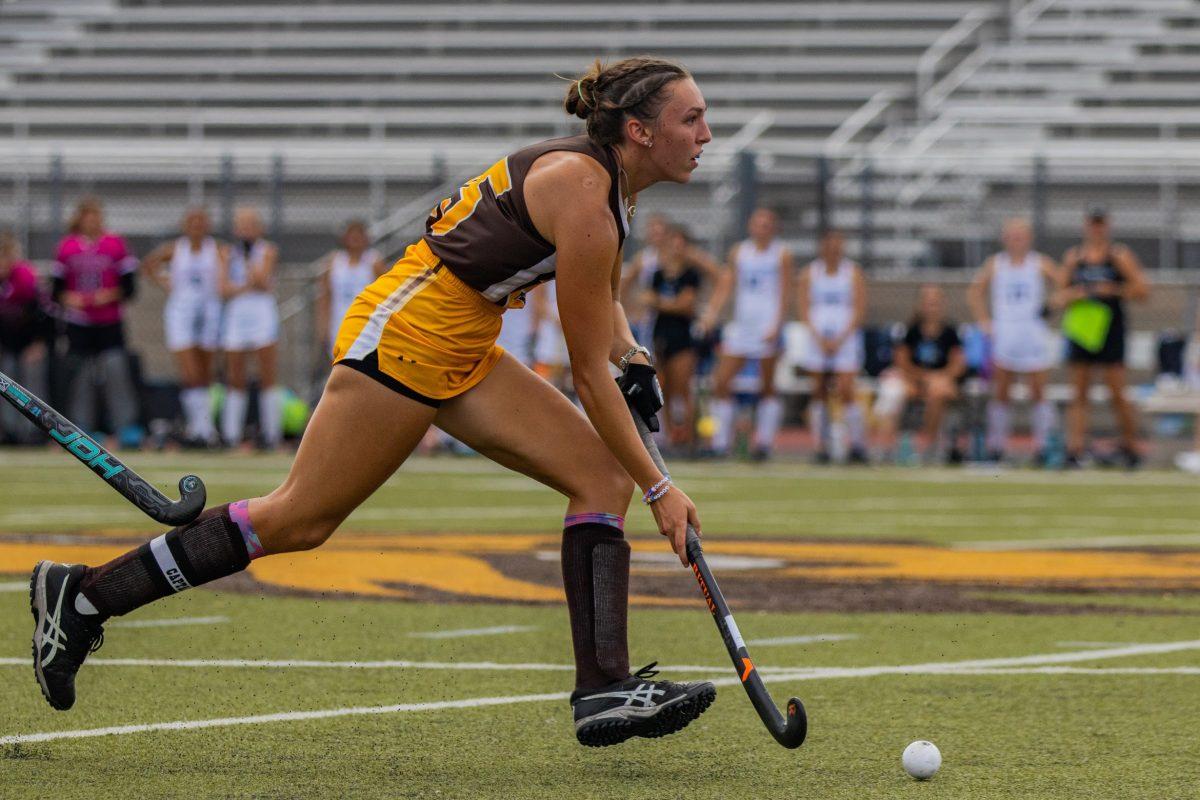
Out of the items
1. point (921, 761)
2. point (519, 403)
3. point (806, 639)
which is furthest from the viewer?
point (806, 639)

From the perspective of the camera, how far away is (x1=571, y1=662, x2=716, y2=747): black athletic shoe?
478 cm

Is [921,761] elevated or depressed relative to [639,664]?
elevated

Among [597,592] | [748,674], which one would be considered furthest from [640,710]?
[597,592]

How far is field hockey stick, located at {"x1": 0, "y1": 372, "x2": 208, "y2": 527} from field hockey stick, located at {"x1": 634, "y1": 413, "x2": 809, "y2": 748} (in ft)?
3.73

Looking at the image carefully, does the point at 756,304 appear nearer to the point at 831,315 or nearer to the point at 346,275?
the point at 831,315

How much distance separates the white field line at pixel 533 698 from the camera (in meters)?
5.07

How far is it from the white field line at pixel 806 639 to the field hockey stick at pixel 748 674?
1718mm

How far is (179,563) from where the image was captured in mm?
5035

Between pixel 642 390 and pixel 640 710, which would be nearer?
pixel 640 710

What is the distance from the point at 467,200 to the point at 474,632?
2.37 meters

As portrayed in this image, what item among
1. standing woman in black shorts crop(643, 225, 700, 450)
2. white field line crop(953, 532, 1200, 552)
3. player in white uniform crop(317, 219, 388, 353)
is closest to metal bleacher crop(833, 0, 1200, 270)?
standing woman in black shorts crop(643, 225, 700, 450)

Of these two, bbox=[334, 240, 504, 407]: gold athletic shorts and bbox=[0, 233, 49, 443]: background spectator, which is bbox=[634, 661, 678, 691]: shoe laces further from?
bbox=[0, 233, 49, 443]: background spectator

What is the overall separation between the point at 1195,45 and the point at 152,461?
1878 cm

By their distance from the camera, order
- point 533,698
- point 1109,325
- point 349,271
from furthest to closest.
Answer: point 349,271 < point 1109,325 < point 533,698
